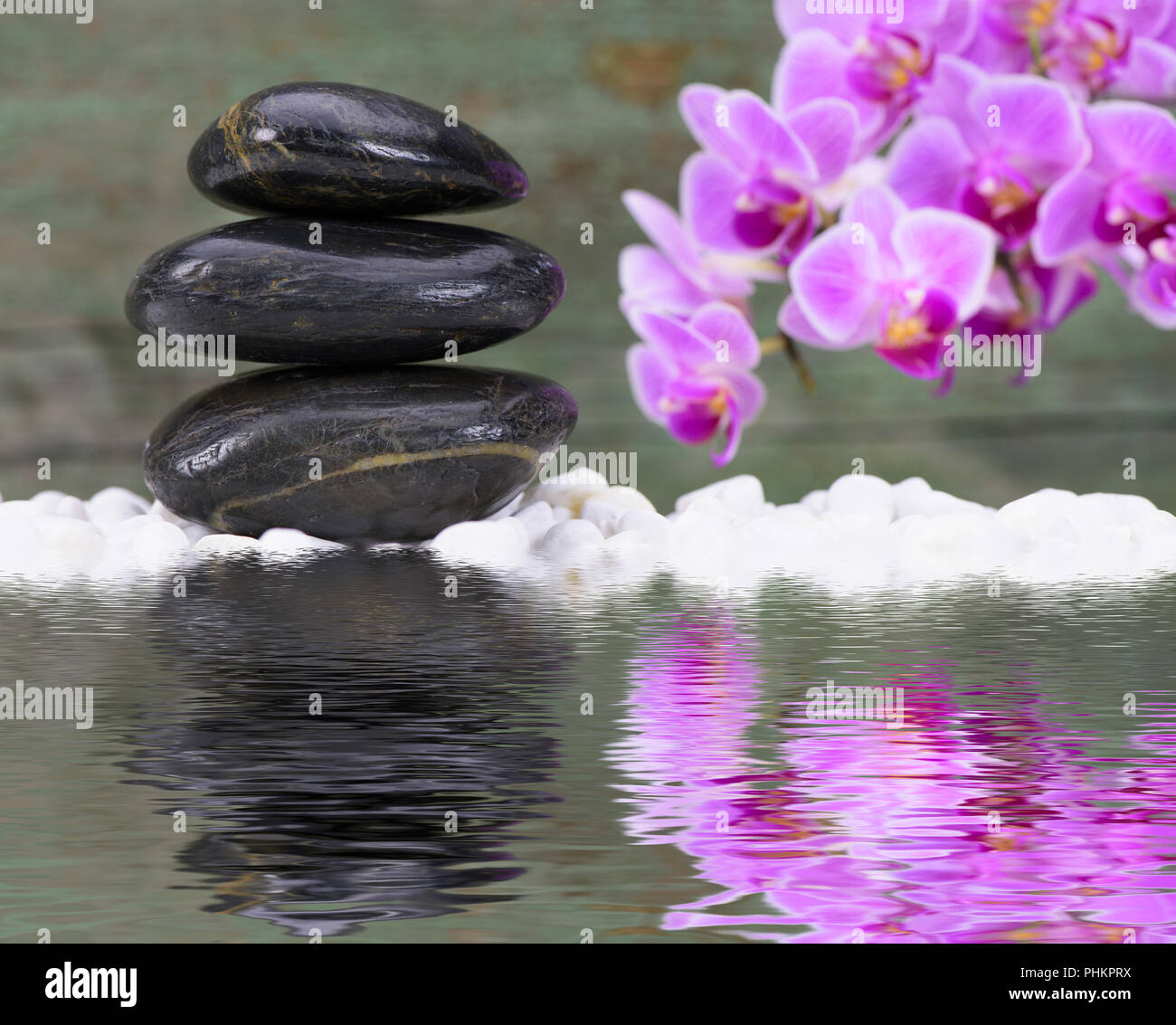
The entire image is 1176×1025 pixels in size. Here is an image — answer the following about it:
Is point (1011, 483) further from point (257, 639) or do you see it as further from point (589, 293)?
point (257, 639)

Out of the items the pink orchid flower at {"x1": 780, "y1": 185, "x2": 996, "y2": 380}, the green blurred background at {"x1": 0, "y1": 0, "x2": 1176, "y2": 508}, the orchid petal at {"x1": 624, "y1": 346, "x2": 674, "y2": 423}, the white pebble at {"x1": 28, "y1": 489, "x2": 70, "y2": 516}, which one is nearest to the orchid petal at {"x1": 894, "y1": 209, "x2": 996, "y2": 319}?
the pink orchid flower at {"x1": 780, "y1": 185, "x2": 996, "y2": 380}

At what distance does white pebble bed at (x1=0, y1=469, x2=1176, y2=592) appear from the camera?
35.5 inches

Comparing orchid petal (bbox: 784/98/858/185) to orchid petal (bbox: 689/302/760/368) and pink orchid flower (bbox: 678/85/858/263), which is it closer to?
pink orchid flower (bbox: 678/85/858/263)

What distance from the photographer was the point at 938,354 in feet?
2.87

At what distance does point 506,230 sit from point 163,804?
1.20 meters

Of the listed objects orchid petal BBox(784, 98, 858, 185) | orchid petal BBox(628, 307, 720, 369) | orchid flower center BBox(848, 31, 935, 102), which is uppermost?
orchid flower center BBox(848, 31, 935, 102)

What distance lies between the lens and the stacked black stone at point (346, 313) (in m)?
1.04

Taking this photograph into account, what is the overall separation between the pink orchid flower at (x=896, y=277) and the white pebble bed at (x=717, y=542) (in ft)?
0.48

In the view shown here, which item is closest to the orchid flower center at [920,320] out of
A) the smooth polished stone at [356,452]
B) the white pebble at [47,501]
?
the smooth polished stone at [356,452]

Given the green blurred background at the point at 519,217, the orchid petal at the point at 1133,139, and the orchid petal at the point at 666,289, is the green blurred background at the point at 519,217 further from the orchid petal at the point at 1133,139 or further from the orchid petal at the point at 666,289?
the orchid petal at the point at 1133,139

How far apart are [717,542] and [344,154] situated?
16.0 inches

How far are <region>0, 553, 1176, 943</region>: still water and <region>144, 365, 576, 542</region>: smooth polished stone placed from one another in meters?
0.33

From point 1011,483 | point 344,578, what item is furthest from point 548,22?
point 344,578

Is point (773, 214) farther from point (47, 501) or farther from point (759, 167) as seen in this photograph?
point (47, 501)
